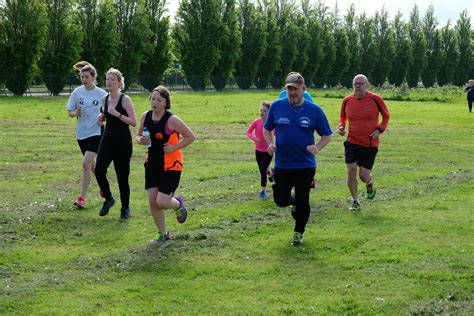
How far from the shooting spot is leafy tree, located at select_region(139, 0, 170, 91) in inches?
2499

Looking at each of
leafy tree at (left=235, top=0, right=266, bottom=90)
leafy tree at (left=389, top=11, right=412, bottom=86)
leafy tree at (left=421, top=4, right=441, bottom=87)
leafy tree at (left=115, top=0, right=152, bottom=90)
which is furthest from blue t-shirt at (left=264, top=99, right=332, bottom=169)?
leafy tree at (left=421, top=4, right=441, bottom=87)

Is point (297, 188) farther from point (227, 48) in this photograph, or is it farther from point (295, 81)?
point (227, 48)

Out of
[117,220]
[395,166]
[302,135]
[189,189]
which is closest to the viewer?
[302,135]

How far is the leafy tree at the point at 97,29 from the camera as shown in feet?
182

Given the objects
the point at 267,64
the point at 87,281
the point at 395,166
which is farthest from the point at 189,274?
the point at 267,64

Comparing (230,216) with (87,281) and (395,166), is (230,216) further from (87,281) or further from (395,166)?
(395,166)

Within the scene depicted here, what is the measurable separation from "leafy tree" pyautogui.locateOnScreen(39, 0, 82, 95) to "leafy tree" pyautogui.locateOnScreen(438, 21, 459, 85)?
64.0m

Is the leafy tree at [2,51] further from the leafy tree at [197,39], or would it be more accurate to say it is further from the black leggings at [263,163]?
the black leggings at [263,163]

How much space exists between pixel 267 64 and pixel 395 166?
6341cm

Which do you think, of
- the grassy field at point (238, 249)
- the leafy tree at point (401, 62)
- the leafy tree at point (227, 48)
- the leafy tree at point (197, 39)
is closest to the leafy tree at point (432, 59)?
the leafy tree at point (401, 62)

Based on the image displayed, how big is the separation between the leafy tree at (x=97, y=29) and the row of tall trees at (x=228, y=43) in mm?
83

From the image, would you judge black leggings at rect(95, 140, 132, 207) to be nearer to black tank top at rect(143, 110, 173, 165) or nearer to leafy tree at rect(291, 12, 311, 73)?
black tank top at rect(143, 110, 173, 165)

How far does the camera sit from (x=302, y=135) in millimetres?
8602

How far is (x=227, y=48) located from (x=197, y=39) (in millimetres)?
4593
